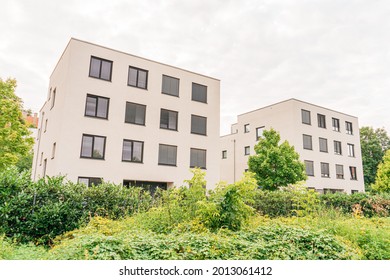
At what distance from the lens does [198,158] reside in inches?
811

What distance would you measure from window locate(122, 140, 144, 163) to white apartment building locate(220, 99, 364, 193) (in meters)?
15.5

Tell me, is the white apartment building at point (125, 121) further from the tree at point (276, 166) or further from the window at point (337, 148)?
the window at point (337, 148)

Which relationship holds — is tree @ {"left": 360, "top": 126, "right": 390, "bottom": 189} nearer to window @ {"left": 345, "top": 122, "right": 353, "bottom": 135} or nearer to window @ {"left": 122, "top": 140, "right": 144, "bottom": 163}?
window @ {"left": 345, "top": 122, "right": 353, "bottom": 135}

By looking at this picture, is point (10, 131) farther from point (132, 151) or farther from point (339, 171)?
point (339, 171)

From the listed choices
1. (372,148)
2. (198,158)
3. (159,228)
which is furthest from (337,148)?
(159,228)

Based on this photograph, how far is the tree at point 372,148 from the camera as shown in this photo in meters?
40.6

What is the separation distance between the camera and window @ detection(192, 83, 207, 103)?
71.0ft

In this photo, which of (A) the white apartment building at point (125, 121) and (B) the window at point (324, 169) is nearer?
(A) the white apartment building at point (125, 121)

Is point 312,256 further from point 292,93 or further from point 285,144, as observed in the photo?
point 292,93

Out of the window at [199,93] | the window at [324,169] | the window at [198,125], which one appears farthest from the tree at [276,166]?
the window at [324,169]

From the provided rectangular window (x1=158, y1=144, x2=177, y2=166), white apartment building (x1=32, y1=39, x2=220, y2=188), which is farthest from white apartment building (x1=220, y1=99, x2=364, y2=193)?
rectangular window (x1=158, y1=144, x2=177, y2=166)

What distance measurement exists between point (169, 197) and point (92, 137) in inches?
445

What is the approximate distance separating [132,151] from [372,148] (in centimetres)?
3877

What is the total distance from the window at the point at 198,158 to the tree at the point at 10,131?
11193 millimetres
